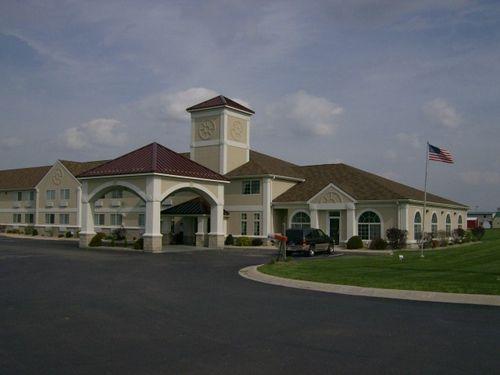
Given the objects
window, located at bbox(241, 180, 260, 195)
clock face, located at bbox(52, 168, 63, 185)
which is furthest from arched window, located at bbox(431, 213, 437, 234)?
clock face, located at bbox(52, 168, 63, 185)

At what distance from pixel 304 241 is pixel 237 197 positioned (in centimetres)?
1446

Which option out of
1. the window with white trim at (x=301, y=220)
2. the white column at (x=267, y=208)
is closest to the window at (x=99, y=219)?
the white column at (x=267, y=208)

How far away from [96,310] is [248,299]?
3.90m

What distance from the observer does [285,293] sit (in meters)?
15.4

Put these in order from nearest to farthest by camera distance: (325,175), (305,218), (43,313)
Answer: (43,313) → (305,218) → (325,175)

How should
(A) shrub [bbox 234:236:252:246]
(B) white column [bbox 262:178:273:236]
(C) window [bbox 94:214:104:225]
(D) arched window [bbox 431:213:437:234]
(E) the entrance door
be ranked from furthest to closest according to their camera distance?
1. (C) window [bbox 94:214:104:225]
2. (D) arched window [bbox 431:213:437:234]
3. (B) white column [bbox 262:178:273:236]
4. (A) shrub [bbox 234:236:252:246]
5. (E) the entrance door

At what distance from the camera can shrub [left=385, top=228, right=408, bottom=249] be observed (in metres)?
36.7

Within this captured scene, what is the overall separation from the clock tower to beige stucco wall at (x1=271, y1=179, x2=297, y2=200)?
4099mm

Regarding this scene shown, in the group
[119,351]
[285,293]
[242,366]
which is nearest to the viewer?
[242,366]

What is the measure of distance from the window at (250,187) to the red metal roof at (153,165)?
190 inches

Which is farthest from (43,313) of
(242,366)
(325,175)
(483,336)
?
(325,175)

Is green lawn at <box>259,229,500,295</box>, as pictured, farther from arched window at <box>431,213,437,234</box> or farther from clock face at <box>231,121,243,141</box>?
clock face at <box>231,121,243,141</box>

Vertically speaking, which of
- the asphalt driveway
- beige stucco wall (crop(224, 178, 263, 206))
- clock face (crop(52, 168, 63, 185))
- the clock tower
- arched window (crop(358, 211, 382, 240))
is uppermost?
the clock tower

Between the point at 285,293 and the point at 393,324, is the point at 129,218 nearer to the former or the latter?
the point at 285,293
